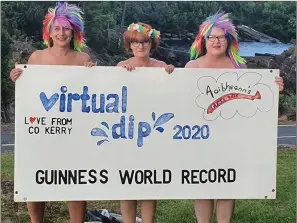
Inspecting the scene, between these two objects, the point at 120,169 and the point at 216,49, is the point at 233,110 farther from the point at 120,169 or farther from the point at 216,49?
the point at 120,169

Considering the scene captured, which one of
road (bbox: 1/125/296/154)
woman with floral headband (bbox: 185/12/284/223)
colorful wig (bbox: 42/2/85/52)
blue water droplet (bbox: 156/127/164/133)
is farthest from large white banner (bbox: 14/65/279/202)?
road (bbox: 1/125/296/154)

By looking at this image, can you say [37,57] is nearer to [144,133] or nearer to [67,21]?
[67,21]

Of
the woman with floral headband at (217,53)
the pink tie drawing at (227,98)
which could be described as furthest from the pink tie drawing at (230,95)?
the woman with floral headband at (217,53)

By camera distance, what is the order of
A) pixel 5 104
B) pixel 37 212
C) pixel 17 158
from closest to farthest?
pixel 17 158
pixel 37 212
pixel 5 104

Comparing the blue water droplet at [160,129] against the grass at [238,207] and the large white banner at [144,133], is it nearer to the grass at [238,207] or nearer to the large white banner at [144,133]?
the large white banner at [144,133]

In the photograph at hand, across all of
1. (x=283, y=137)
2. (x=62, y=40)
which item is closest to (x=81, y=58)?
(x=62, y=40)

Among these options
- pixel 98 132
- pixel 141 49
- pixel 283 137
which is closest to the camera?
pixel 98 132

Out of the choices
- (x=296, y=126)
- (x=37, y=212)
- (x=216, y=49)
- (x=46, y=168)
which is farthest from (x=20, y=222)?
(x=296, y=126)

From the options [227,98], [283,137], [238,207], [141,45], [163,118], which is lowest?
[238,207]

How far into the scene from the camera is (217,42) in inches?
123

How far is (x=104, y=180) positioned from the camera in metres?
3.05

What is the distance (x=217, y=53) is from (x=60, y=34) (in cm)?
103

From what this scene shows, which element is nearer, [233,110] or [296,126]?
[233,110]

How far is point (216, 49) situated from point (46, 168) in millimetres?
1335
